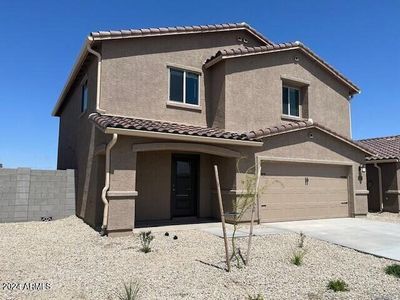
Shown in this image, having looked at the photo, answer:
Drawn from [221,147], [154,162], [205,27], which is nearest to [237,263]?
[221,147]

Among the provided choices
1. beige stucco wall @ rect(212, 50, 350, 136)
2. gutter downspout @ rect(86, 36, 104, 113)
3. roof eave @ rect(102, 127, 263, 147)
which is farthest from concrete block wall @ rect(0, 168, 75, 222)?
beige stucco wall @ rect(212, 50, 350, 136)

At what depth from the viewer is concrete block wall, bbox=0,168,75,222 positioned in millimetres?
13484

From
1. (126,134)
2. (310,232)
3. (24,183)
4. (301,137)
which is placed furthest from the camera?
(301,137)

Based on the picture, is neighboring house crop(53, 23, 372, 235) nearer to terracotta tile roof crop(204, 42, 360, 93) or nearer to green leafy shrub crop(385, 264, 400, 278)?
terracotta tile roof crop(204, 42, 360, 93)

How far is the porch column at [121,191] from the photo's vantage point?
34.3ft

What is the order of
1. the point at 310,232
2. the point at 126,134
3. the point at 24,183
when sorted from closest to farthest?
the point at 126,134 < the point at 310,232 < the point at 24,183

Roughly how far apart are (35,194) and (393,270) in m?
12.5

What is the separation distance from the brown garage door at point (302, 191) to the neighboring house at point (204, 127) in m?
0.04

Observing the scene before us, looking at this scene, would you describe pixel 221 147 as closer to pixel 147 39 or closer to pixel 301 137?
pixel 301 137

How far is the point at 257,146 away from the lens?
44.4ft

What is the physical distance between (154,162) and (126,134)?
122 inches

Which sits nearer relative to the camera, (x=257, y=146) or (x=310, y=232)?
(x=310, y=232)

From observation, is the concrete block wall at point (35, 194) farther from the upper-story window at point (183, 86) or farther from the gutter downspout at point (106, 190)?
the upper-story window at point (183, 86)

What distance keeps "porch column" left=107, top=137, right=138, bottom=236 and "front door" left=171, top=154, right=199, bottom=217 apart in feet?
10.7
